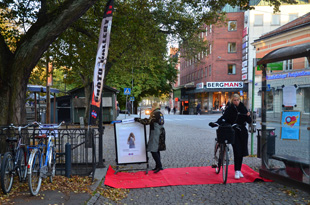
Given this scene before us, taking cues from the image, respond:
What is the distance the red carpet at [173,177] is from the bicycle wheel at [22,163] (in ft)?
5.21

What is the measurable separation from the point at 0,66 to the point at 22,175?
8.47 feet

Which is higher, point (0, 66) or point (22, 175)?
point (0, 66)

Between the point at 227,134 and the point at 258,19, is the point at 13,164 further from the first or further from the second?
the point at 258,19

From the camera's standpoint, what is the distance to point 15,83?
22.2 feet

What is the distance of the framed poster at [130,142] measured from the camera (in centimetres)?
760

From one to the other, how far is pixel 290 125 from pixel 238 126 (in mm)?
1049

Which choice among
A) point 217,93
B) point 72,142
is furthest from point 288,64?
point 217,93

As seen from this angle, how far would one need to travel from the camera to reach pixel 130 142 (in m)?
7.66

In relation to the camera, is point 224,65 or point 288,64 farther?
point 224,65

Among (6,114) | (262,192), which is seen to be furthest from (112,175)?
(262,192)

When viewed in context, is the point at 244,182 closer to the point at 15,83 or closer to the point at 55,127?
the point at 55,127

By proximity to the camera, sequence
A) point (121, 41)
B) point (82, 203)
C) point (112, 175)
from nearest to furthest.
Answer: point (82, 203) < point (112, 175) < point (121, 41)

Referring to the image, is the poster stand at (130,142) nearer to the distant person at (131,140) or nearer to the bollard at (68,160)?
the distant person at (131,140)

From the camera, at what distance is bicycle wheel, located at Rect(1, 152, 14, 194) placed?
4.99 metres
